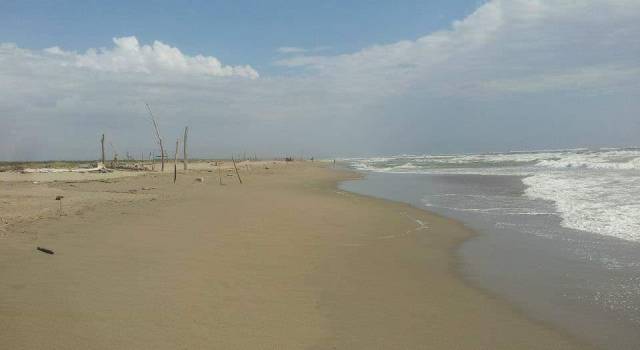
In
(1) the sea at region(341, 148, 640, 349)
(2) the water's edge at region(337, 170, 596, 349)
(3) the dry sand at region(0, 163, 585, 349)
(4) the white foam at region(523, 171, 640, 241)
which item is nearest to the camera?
(3) the dry sand at region(0, 163, 585, 349)

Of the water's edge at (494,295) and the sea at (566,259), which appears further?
the sea at (566,259)

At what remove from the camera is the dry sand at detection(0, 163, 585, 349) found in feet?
13.0

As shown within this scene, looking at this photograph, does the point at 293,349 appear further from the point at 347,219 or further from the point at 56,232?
the point at 347,219

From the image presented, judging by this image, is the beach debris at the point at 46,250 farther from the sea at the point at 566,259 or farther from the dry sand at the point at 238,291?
the sea at the point at 566,259

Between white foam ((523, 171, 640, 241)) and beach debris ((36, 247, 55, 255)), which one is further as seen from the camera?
white foam ((523, 171, 640, 241))

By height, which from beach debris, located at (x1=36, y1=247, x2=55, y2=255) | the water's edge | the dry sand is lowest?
the water's edge

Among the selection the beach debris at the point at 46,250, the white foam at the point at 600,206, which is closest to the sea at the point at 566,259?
the white foam at the point at 600,206

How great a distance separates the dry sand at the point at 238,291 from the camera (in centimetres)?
397

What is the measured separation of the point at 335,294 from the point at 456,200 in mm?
12451

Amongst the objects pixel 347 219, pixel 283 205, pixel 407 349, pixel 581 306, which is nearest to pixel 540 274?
pixel 581 306

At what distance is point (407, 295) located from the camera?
539cm

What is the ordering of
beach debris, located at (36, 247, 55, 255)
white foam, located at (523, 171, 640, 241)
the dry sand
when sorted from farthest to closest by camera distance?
white foam, located at (523, 171, 640, 241) < beach debris, located at (36, 247, 55, 255) < the dry sand

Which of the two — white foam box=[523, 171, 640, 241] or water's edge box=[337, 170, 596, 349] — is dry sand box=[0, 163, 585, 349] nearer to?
water's edge box=[337, 170, 596, 349]

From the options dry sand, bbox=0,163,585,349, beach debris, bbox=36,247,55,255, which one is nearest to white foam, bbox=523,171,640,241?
dry sand, bbox=0,163,585,349
